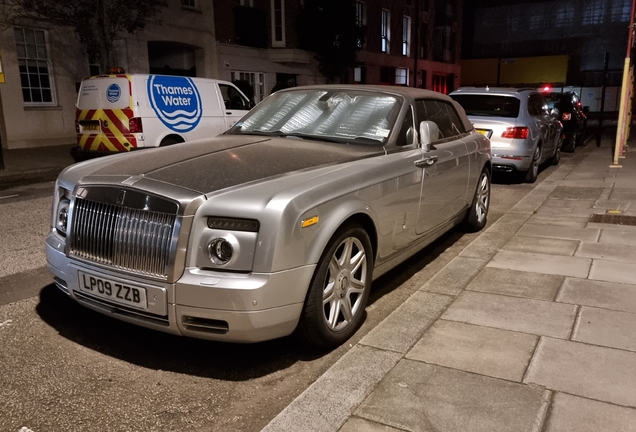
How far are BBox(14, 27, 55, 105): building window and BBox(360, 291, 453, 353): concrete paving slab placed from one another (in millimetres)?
15288

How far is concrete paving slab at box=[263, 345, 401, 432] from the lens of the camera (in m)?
2.62

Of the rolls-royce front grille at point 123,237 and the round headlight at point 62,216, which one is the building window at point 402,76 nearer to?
the round headlight at point 62,216

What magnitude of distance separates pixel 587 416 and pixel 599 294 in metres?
1.95

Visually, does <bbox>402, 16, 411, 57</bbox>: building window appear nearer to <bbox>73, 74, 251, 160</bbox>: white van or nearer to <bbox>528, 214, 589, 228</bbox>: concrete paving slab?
<bbox>73, 74, 251, 160</bbox>: white van

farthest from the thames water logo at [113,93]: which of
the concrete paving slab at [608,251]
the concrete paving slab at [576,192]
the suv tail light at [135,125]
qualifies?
the concrete paving slab at [608,251]

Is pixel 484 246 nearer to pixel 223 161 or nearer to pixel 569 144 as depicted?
pixel 223 161

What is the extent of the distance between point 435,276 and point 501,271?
65 cm

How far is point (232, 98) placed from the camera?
Answer: 12438mm

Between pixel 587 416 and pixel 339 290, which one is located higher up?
pixel 339 290

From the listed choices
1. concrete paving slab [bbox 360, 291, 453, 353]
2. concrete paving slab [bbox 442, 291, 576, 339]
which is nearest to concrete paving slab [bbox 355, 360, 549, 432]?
concrete paving slab [bbox 360, 291, 453, 353]

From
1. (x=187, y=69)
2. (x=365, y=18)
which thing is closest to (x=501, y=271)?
(x=187, y=69)

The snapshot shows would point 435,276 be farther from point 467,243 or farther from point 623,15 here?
point 623,15

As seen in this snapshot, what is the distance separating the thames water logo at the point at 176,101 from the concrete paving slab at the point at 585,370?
901cm

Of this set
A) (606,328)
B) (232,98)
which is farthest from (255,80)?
(606,328)
